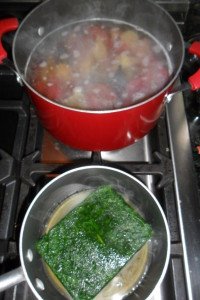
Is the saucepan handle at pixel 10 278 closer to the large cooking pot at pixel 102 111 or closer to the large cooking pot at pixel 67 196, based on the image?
the large cooking pot at pixel 67 196

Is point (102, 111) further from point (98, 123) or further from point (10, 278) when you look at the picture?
point (10, 278)

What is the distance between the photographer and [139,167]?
32.9 inches

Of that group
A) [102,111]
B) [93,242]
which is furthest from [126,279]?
[102,111]

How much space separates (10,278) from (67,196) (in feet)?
0.81

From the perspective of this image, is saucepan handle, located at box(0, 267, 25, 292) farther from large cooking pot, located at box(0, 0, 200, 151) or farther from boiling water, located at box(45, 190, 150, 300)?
large cooking pot, located at box(0, 0, 200, 151)

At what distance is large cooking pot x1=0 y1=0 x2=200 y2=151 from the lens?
0.70 m

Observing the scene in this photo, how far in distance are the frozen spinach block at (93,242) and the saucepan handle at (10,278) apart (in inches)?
2.7

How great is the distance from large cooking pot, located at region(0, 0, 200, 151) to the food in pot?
0.08 feet

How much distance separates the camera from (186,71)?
1.03 m

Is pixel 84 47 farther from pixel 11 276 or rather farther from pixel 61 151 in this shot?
pixel 11 276

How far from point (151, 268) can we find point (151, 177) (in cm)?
28

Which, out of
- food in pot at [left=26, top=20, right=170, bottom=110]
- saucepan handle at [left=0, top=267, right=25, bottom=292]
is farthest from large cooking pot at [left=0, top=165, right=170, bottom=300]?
food in pot at [left=26, top=20, right=170, bottom=110]

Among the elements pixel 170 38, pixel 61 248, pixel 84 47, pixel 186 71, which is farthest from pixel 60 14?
pixel 61 248

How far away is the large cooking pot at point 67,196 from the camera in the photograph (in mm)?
634
